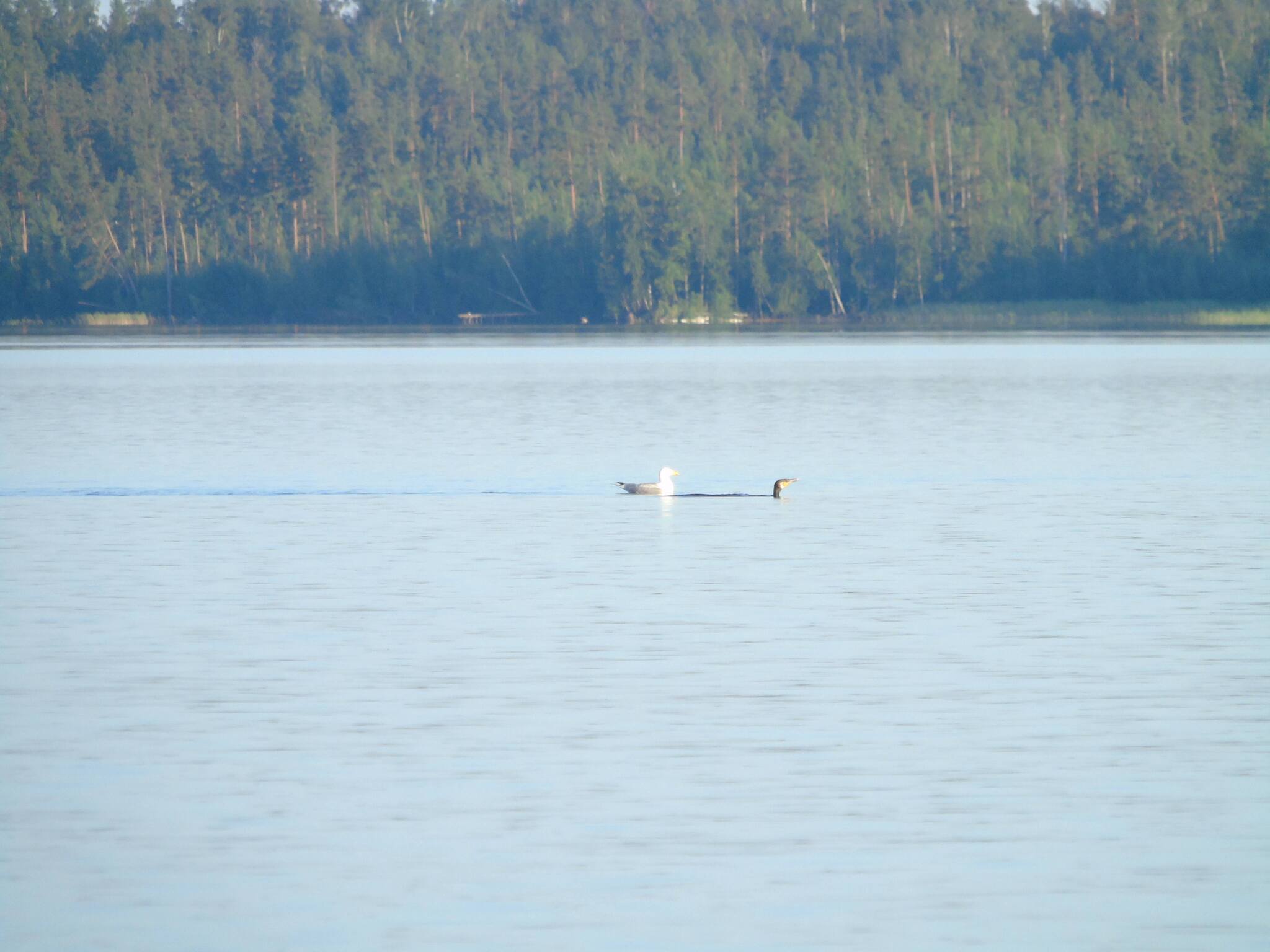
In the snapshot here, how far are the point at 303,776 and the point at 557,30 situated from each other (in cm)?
14195

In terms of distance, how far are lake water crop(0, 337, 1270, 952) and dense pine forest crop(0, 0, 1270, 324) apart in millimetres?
73941

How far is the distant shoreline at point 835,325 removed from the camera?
91375mm

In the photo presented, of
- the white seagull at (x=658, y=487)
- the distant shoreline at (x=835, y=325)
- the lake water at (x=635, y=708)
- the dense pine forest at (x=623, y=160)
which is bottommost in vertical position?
the lake water at (x=635, y=708)

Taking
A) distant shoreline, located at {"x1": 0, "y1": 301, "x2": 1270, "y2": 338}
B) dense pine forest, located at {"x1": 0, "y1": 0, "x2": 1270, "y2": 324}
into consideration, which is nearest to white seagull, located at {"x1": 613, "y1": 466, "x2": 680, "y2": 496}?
distant shoreline, located at {"x1": 0, "y1": 301, "x2": 1270, "y2": 338}

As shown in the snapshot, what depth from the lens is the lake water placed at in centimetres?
823

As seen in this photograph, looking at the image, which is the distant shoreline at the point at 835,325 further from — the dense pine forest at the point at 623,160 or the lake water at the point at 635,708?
the lake water at the point at 635,708

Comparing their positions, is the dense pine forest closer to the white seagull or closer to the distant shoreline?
the distant shoreline

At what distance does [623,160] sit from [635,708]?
337ft

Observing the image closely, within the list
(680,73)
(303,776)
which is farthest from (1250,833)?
(680,73)

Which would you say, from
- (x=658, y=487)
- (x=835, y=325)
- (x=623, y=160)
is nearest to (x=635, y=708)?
(x=658, y=487)

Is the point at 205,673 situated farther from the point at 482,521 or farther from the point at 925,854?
the point at 482,521

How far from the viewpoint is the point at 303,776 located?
33.0 feet

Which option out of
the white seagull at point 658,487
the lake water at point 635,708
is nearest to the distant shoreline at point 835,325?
the white seagull at point 658,487

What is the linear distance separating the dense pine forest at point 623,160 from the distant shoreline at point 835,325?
683 millimetres
